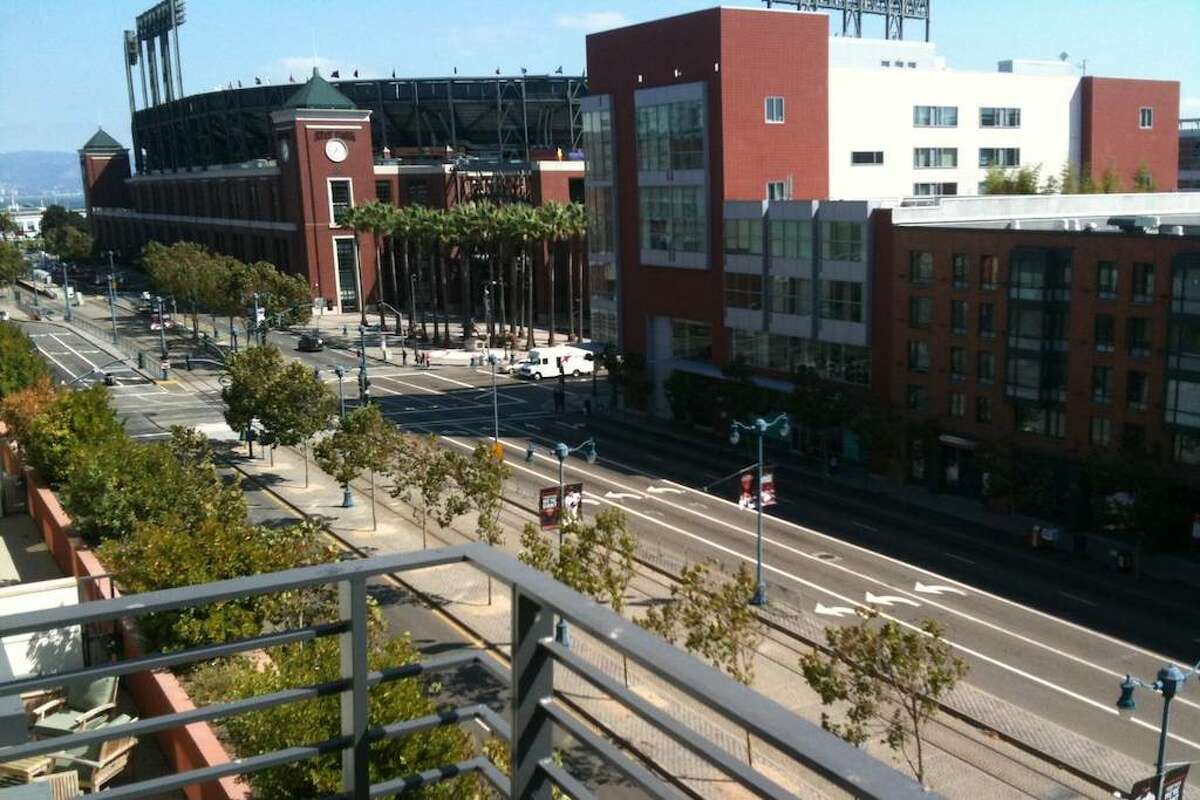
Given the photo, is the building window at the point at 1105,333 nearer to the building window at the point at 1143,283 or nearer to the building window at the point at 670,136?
the building window at the point at 1143,283

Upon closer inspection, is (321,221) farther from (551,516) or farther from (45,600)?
(45,600)

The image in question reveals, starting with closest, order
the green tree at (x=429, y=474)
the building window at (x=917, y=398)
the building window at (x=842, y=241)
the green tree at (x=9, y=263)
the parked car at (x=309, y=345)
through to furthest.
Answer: the green tree at (x=429, y=474)
the building window at (x=917, y=398)
the building window at (x=842, y=241)
the parked car at (x=309, y=345)
the green tree at (x=9, y=263)

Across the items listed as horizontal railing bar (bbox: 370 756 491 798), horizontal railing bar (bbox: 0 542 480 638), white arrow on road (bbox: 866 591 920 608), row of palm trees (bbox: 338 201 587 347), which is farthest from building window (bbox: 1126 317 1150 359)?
row of palm trees (bbox: 338 201 587 347)

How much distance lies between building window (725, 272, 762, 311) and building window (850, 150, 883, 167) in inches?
456

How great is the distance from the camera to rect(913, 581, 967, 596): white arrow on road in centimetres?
3800

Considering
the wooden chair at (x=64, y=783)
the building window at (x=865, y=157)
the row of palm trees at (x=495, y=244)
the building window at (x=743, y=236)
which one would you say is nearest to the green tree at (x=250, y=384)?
the building window at (x=743, y=236)

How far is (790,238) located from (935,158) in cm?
1889

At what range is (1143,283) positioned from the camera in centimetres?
4266

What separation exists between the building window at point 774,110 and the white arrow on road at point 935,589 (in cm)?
3252

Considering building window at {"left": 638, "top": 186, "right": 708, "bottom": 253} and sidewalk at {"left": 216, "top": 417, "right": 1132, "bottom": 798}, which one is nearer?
sidewalk at {"left": 216, "top": 417, "right": 1132, "bottom": 798}

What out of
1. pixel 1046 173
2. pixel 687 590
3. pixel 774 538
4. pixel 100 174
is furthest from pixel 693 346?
pixel 100 174

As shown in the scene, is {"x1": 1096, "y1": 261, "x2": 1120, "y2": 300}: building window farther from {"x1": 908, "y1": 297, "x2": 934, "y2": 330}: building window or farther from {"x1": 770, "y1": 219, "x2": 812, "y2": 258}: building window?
{"x1": 770, "y1": 219, "x2": 812, "y2": 258}: building window

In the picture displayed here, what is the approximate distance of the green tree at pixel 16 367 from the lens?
136ft

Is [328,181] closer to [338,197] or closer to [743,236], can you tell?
[338,197]
